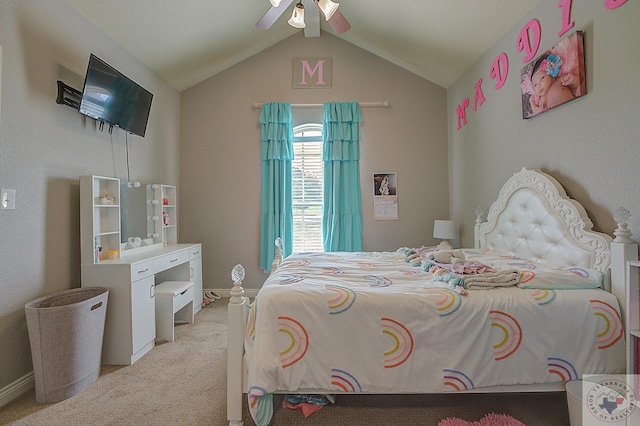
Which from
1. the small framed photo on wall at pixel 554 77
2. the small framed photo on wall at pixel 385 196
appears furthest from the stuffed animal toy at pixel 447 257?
the small framed photo on wall at pixel 385 196

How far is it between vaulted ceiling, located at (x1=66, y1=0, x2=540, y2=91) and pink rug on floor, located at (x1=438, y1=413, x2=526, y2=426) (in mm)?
2775

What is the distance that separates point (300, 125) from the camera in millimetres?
4031

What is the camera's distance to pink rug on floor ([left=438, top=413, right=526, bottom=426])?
1601 mm

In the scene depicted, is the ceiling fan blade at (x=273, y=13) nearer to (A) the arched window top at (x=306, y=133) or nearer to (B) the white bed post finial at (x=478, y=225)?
(A) the arched window top at (x=306, y=133)

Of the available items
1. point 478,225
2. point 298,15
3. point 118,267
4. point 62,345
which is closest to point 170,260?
point 118,267

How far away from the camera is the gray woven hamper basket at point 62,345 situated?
73.0 inches

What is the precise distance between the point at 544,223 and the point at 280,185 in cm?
268

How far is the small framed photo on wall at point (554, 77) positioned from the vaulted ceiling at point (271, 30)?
0.54m

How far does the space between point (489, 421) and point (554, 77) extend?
2148mm

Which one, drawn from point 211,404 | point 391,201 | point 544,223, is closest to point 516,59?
point 544,223

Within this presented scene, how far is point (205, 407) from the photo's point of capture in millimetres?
1807

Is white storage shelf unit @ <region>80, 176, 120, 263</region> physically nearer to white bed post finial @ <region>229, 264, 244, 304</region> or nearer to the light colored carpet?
the light colored carpet

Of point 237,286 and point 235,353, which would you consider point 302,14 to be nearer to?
point 237,286

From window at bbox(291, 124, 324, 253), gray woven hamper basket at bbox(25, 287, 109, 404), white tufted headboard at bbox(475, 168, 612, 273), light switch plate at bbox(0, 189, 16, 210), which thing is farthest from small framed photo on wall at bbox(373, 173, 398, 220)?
light switch plate at bbox(0, 189, 16, 210)
